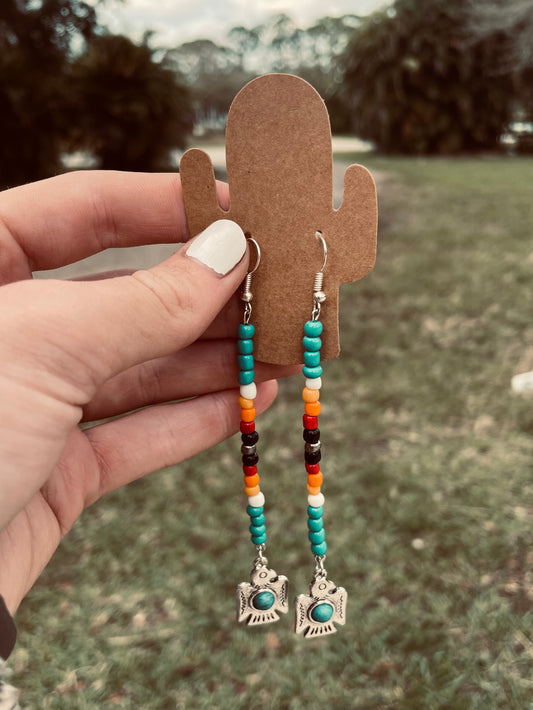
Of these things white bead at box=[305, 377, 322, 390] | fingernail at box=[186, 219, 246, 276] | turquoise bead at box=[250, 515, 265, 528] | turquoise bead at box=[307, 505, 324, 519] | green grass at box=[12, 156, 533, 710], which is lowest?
green grass at box=[12, 156, 533, 710]

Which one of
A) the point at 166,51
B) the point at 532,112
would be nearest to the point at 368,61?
the point at 532,112

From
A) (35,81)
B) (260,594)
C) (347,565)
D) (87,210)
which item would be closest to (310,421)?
(260,594)

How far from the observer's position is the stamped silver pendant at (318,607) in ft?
4.08

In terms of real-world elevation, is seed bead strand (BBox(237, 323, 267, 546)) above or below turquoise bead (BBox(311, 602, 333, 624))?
above

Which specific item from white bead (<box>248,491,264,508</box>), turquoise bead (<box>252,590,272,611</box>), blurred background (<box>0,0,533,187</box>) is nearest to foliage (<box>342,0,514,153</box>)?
blurred background (<box>0,0,533,187</box>)

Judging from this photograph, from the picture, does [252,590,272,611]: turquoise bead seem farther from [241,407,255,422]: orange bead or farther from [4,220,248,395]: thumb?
[4,220,248,395]: thumb

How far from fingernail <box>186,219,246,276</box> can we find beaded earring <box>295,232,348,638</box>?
0.17m

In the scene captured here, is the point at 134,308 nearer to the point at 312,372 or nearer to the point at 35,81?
the point at 312,372

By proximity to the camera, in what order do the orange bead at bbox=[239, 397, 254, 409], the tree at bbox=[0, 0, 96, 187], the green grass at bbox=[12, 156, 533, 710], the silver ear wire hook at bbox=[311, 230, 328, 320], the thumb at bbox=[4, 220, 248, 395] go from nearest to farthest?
the thumb at bbox=[4, 220, 248, 395]
the silver ear wire hook at bbox=[311, 230, 328, 320]
the orange bead at bbox=[239, 397, 254, 409]
the green grass at bbox=[12, 156, 533, 710]
the tree at bbox=[0, 0, 96, 187]

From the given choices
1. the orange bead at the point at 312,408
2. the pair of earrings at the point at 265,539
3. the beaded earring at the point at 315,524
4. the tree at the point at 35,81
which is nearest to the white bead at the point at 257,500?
the pair of earrings at the point at 265,539

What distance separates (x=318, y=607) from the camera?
1.24 m

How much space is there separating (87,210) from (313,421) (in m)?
0.74

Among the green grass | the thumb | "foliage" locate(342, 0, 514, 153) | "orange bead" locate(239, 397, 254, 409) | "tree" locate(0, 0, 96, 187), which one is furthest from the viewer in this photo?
"foliage" locate(342, 0, 514, 153)

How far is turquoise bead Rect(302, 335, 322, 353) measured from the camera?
1.13 m
